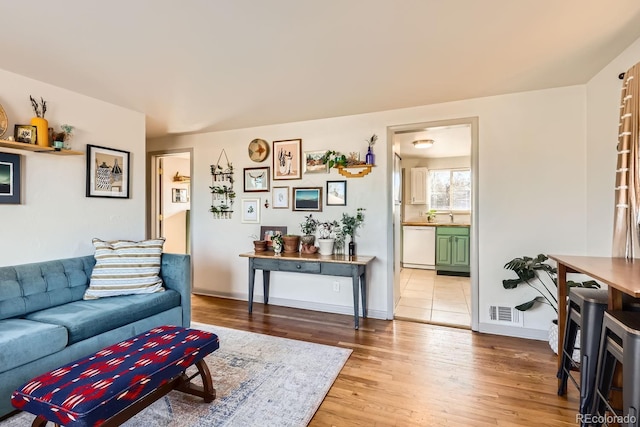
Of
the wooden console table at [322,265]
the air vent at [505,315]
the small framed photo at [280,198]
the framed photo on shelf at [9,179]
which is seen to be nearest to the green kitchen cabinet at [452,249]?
the air vent at [505,315]

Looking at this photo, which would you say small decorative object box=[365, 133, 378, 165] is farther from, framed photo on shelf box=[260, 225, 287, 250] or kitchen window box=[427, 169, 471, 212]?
kitchen window box=[427, 169, 471, 212]

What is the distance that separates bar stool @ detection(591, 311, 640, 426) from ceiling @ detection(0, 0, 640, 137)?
64.7 inches

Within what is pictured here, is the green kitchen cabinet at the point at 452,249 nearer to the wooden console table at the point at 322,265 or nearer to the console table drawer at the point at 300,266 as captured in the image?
the wooden console table at the point at 322,265

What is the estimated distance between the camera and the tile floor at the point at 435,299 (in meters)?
3.45

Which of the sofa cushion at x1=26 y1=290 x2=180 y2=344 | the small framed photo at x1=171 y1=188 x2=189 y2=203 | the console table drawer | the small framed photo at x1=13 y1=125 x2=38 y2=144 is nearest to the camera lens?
the sofa cushion at x1=26 y1=290 x2=180 y2=344

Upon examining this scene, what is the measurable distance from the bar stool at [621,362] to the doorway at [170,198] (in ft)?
15.0

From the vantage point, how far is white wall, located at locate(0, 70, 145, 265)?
8.11 ft

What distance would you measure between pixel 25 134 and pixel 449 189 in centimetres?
658

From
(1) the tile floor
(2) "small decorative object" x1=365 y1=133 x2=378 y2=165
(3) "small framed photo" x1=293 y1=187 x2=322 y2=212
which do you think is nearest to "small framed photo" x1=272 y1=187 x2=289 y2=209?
(3) "small framed photo" x1=293 y1=187 x2=322 y2=212

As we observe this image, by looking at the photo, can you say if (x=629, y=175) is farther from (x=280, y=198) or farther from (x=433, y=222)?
(x=433, y=222)

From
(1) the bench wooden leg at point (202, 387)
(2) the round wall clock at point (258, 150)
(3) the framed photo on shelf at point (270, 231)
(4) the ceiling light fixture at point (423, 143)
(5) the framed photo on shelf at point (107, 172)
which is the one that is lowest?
(1) the bench wooden leg at point (202, 387)

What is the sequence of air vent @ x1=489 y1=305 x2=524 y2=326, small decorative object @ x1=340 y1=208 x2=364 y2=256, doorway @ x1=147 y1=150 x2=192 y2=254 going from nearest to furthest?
air vent @ x1=489 y1=305 x2=524 y2=326, small decorative object @ x1=340 y1=208 x2=364 y2=256, doorway @ x1=147 y1=150 x2=192 y2=254

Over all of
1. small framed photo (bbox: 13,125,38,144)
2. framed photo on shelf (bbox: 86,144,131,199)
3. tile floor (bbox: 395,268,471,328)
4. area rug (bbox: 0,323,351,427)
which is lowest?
tile floor (bbox: 395,268,471,328)

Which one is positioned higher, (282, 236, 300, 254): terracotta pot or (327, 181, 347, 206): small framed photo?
(327, 181, 347, 206): small framed photo
